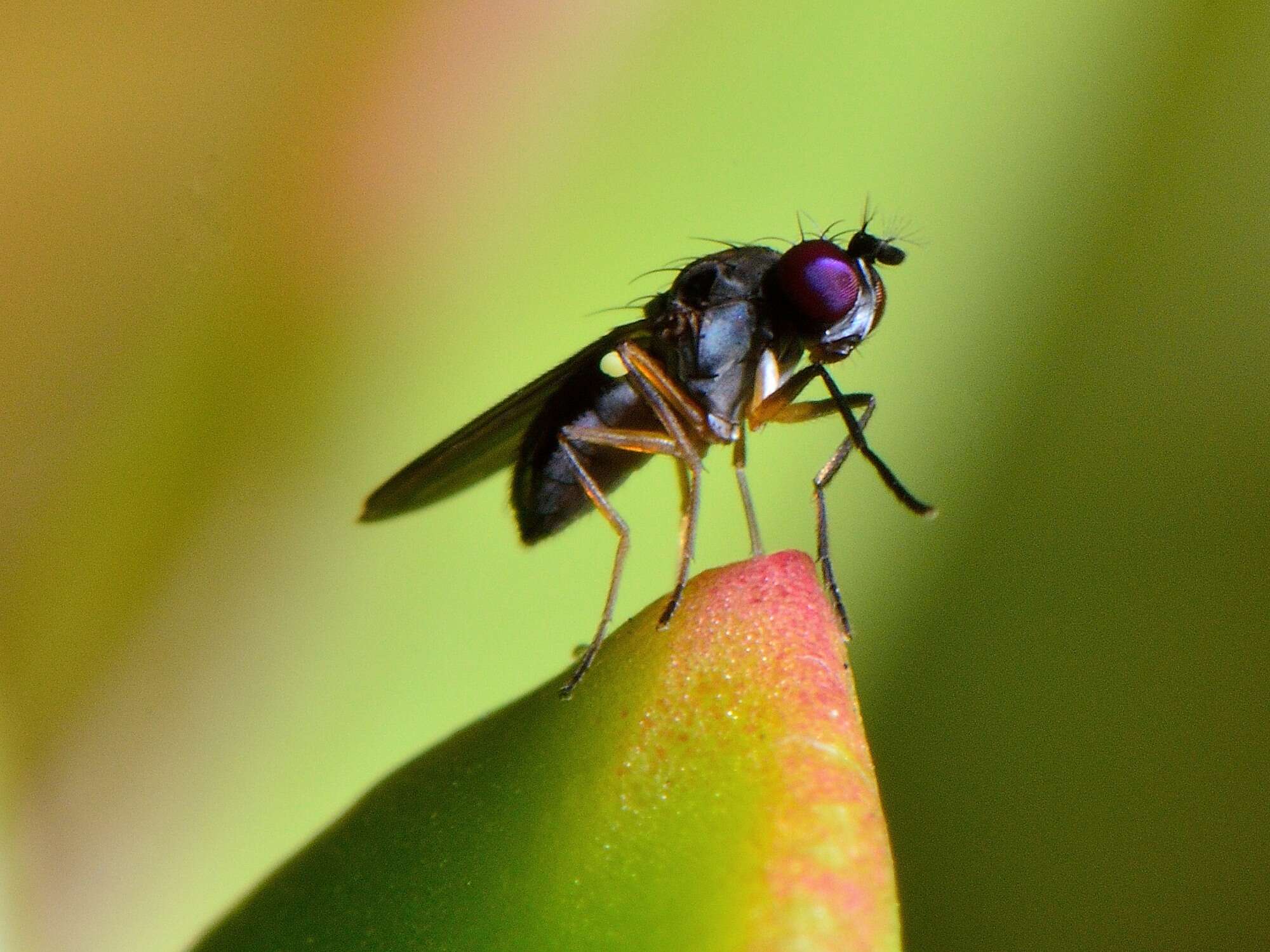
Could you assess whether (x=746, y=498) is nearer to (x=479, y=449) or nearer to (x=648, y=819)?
(x=479, y=449)

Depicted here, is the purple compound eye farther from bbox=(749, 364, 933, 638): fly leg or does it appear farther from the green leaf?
the green leaf

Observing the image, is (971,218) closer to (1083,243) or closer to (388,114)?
(1083,243)

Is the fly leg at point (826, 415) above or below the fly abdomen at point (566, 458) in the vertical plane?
above

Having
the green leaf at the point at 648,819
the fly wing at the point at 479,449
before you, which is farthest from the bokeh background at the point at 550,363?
the green leaf at the point at 648,819

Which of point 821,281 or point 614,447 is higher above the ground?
point 821,281

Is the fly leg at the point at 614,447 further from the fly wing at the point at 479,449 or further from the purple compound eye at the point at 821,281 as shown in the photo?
the purple compound eye at the point at 821,281

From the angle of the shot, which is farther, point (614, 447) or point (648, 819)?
point (614, 447)

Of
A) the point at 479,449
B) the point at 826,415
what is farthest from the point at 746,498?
the point at 479,449

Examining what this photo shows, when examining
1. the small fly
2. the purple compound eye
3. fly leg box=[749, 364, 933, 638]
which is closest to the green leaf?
fly leg box=[749, 364, 933, 638]
